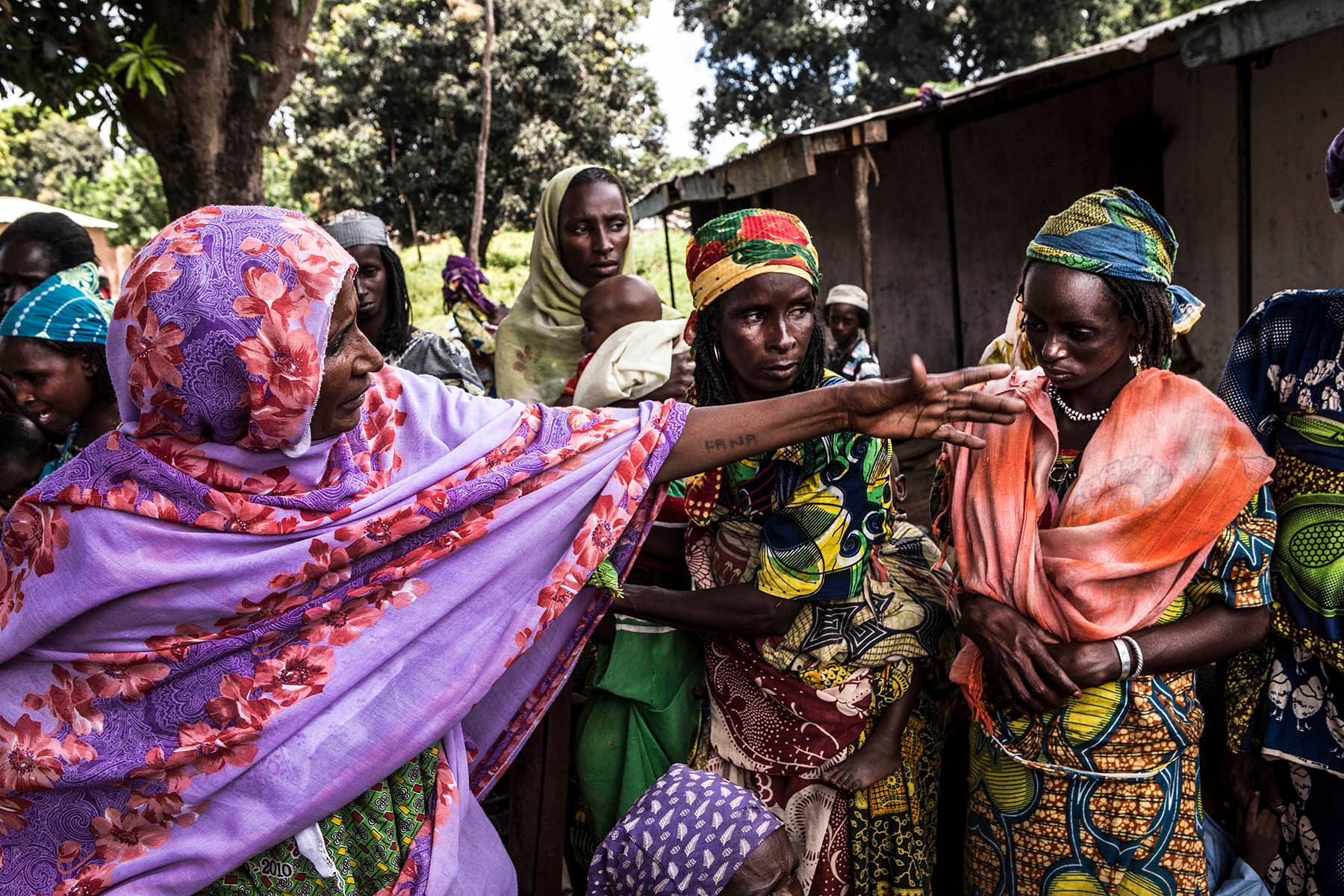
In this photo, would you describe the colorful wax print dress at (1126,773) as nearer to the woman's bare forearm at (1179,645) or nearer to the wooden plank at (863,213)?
the woman's bare forearm at (1179,645)

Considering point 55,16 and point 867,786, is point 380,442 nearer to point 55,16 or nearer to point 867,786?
point 867,786

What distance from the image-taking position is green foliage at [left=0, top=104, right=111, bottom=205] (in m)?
34.2

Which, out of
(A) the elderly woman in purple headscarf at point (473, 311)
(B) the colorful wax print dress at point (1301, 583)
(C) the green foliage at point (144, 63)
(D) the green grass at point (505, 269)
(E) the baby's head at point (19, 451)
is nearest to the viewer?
(B) the colorful wax print dress at point (1301, 583)

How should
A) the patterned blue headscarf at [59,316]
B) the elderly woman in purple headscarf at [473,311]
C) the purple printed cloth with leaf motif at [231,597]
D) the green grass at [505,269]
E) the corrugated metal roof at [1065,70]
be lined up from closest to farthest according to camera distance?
the purple printed cloth with leaf motif at [231,597], the patterned blue headscarf at [59,316], the corrugated metal roof at [1065,70], the elderly woman in purple headscarf at [473,311], the green grass at [505,269]

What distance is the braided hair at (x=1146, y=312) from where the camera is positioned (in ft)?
6.37

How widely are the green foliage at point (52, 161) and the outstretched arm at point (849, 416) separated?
36.8 meters

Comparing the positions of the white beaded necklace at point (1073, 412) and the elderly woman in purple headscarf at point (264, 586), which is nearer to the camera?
the elderly woman in purple headscarf at point (264, 586)

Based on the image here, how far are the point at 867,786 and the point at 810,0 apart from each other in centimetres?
2395

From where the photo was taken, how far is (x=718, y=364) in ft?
7.75

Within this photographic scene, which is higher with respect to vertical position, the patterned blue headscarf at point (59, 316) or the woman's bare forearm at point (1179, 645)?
the patterned blue headscarf at point (59, 316)

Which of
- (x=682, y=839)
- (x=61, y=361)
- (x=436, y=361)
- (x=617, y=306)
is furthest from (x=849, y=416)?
(x=436, y=361)

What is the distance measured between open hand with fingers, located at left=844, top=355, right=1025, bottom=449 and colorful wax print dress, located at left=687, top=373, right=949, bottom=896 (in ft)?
0.86

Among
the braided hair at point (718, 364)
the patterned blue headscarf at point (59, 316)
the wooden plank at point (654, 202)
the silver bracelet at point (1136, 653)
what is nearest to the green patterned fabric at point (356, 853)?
the braided hair at point (718, 364)

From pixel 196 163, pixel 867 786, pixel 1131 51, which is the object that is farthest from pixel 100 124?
pixel 1131 51
